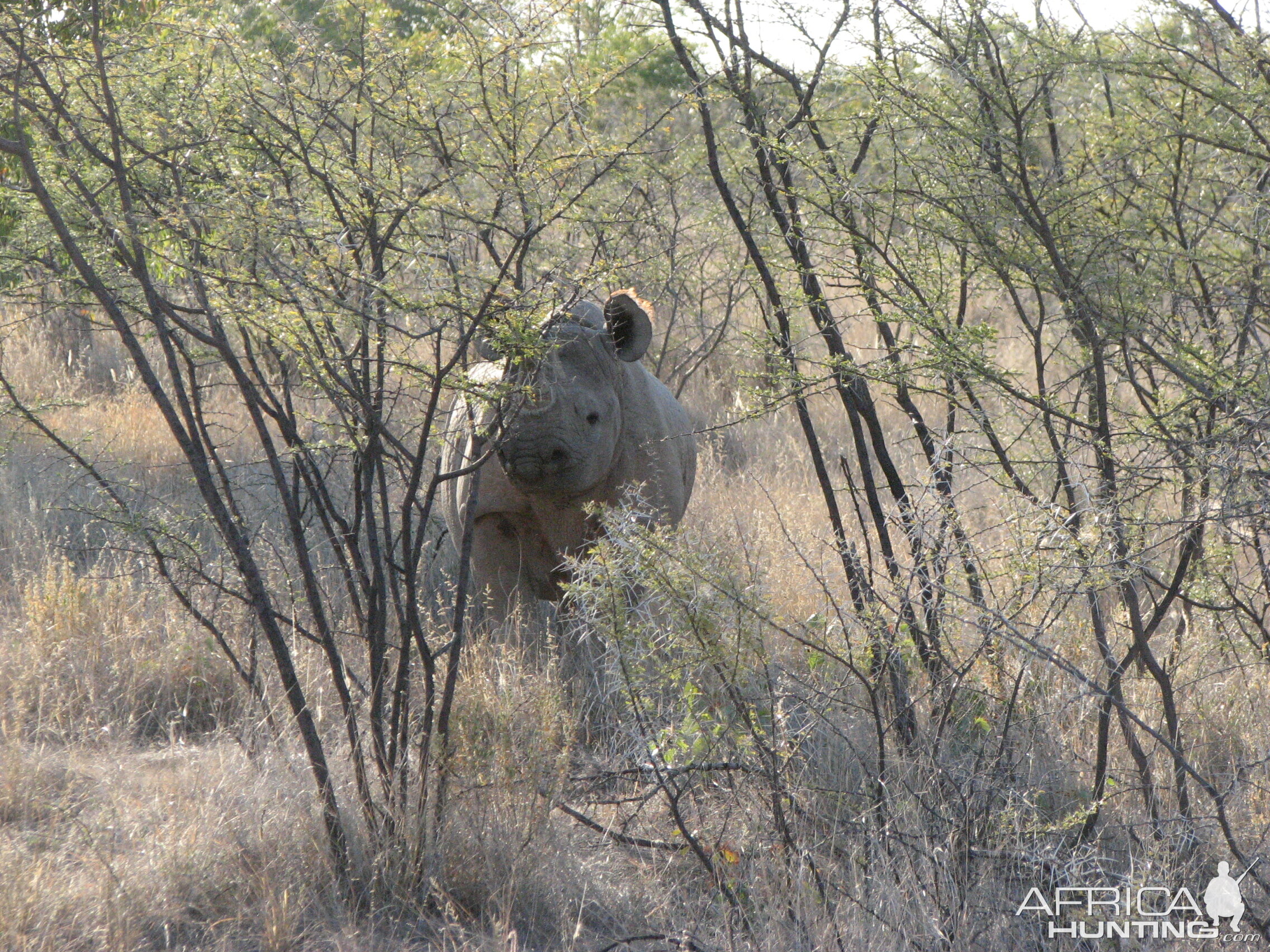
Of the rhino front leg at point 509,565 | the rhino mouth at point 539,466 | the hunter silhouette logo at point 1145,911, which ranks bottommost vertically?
the hunter silhouette logo at point 1145,911

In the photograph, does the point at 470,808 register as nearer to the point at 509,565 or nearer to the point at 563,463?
the point at 563,463

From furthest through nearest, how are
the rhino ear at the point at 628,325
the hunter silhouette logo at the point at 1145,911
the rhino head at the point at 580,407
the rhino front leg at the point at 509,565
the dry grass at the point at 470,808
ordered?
the rhino front leg at the point at 509,565
the rhino ear at the point at 628,325
the rhino head at the point at 580,407
the dry grass at the point at 470,808
the hunter silhouette logo at the point at 1145,911

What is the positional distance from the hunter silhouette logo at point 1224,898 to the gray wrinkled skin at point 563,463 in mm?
2216

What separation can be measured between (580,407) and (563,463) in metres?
0.23

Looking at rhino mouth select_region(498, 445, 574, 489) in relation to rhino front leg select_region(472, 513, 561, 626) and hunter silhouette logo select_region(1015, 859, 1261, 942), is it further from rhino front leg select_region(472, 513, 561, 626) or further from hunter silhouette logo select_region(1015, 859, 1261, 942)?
hunter silhouette logo select_region(1015, 859, 1261, 942)

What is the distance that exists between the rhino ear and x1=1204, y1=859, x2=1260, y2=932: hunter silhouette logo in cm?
267

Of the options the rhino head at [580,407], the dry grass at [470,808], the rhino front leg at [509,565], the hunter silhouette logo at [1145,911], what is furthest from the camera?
the rhino front leg at [509,565]

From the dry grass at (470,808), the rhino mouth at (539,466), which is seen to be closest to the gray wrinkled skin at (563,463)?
the rhino mouth at (539,466)

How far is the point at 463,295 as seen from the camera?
3.15 metres

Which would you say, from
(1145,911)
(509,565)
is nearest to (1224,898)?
(1145,911)

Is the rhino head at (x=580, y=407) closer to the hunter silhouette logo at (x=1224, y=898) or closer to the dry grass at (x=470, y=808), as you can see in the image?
the dry grass at (x=470, y=808)

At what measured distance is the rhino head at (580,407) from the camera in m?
4.45

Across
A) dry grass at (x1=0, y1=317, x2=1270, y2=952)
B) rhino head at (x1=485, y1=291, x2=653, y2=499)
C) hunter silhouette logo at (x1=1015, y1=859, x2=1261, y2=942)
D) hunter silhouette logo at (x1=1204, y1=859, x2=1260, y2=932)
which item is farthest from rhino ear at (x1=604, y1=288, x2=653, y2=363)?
hunter silhouette logo at (x1=1204, y1=859, x2=1260, y2=932)

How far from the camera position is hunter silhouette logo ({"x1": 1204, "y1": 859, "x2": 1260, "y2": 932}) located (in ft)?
9.97
